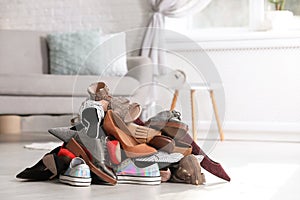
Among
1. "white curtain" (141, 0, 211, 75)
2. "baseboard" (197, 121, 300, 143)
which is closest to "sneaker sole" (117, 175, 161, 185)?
"baseboard" (197, 121, 300, 143)

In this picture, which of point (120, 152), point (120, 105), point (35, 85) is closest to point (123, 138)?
point (120, 152)

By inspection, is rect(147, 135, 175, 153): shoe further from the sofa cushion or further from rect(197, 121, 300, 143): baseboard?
rect(197, 121, 300, 143): baseboard

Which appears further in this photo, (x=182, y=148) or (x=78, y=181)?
(x=182, y=148)

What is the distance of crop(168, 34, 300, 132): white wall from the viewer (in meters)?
4.90

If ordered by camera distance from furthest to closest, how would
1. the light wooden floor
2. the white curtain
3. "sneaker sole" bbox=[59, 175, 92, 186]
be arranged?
the white curtain
"sneaker sole" bbox=[59, 175, 92, 186]
the light wooden floor

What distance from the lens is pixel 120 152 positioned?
2408 mm

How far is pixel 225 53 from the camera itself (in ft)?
16.7

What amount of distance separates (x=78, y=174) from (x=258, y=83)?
293cm

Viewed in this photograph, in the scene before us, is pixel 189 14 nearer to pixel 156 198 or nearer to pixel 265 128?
pixel 265 128

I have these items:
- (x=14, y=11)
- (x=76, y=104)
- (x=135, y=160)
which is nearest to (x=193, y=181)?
(x=135, y=160)

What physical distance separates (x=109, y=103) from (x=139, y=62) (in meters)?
2.35

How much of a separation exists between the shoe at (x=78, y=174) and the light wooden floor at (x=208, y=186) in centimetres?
3

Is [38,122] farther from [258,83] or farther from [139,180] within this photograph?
[139,180]

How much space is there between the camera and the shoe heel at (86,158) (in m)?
2.36
